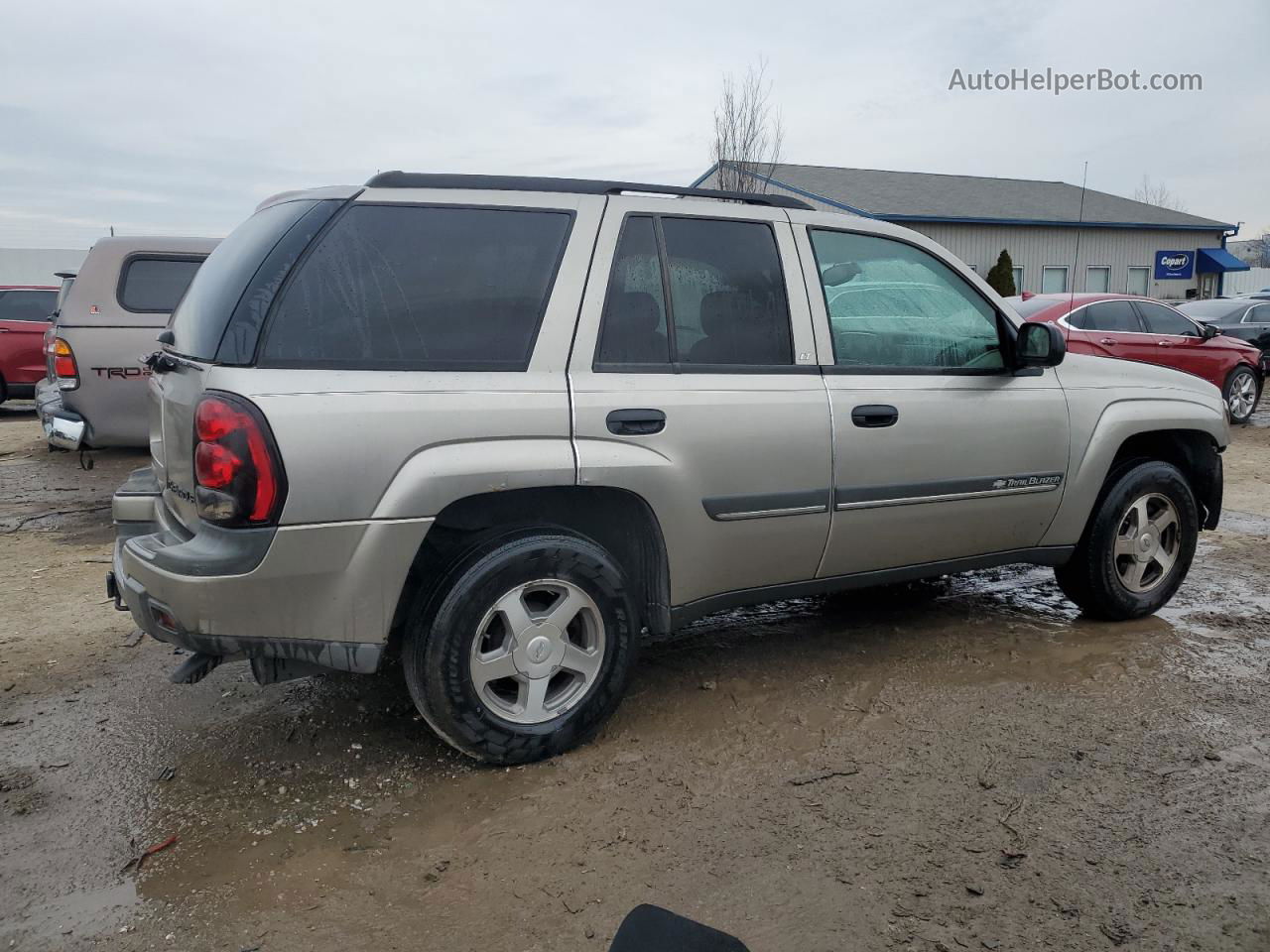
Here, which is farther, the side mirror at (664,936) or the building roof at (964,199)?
the building roof at (964,199)

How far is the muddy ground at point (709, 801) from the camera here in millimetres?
2469

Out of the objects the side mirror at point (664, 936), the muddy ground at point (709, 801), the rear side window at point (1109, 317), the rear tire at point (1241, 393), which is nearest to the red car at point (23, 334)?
the muddy ground at point (709, 801)

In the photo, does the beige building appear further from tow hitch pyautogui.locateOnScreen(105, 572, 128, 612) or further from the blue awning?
tow hitch pyautogui.locateOnScreen(105, 572, 128, 612)

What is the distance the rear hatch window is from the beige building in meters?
24.2

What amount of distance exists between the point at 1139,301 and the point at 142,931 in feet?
40.2

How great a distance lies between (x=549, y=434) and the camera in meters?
3.10

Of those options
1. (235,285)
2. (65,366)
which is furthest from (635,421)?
(65,366)

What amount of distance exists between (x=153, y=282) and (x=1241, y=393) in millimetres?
12912

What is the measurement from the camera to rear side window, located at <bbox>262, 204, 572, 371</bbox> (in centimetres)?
293

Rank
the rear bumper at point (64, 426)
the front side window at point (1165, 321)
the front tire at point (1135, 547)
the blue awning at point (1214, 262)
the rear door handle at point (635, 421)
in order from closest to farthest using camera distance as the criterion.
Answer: the rear door handle at point (635, 421) < the front tire at point (1135, 547) < the rear bumper at point (64, 426) < the front side window at point (1165, 321) < the blue awning at point (1214, 262)

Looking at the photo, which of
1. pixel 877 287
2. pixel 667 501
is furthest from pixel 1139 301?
pixel 667 501

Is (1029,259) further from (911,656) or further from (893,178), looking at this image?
(911,656)

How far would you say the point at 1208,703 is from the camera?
3.71 meters

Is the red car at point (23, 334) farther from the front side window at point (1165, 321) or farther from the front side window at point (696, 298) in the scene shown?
the front side window at point (1165, 321)
